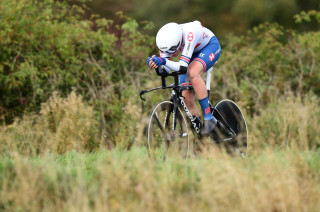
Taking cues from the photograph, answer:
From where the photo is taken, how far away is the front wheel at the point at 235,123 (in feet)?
25.5

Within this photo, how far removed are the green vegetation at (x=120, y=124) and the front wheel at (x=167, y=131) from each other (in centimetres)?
28

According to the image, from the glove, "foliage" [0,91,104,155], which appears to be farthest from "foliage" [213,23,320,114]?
the glove

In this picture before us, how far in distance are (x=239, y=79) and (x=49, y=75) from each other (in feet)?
14.4

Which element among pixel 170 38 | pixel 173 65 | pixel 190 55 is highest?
pixel 170 38

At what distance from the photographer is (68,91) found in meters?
10.7

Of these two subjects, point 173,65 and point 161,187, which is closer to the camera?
point 161,187

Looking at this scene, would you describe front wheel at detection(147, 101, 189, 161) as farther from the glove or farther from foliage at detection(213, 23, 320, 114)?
foliage at detection(213, 23, 320, 114)

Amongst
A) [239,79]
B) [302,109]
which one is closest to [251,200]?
[302,109]

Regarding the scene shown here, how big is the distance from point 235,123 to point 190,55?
184 cm

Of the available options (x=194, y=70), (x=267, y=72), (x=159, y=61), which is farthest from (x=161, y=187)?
(x=267, y=72)

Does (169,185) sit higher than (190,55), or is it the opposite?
(190,55)

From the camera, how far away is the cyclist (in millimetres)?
6523

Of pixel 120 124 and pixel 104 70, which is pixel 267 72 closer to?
pixel 104 70

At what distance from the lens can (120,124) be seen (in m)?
9.84
